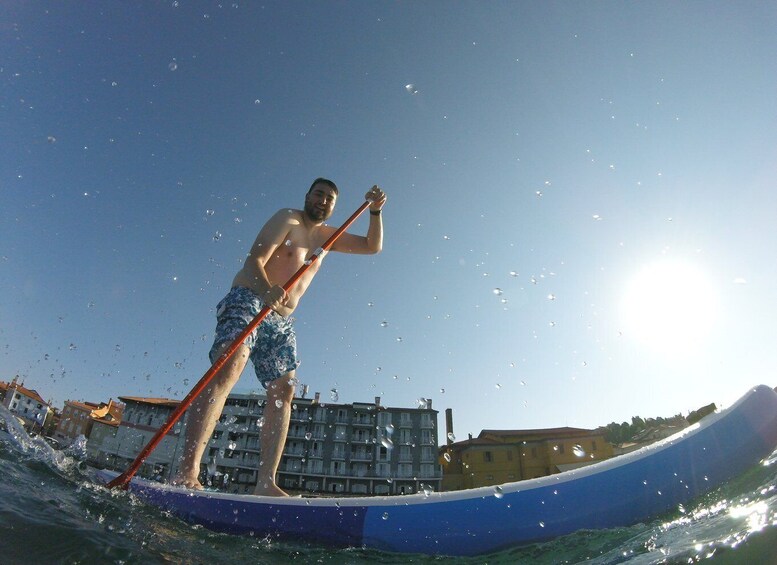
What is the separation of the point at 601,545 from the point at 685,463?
102cm

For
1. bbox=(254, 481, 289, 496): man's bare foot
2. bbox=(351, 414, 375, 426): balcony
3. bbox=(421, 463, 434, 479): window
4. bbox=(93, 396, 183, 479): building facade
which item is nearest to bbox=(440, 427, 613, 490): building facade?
bbox=(421, 463, 434, 479): window

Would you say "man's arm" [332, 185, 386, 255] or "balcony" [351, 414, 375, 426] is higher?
"balcony" [351, 414, 375, 426]

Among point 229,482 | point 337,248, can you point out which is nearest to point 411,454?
point 229,482

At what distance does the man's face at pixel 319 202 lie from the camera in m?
4.11

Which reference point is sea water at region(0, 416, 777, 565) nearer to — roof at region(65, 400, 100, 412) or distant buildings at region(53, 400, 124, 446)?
distant buildings at region(53, 400, 124, 446)

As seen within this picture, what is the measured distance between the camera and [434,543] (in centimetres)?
221

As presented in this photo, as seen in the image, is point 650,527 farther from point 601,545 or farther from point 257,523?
point 257,523

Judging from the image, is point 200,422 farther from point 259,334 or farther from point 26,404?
point 26,404

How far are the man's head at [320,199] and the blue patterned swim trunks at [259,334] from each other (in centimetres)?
110

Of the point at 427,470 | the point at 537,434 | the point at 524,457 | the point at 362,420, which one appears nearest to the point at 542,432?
the point at 537,434

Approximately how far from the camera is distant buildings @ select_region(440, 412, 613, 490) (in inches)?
1505

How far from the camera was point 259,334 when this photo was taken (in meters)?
3.64

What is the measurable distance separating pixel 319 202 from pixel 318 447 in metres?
47.3

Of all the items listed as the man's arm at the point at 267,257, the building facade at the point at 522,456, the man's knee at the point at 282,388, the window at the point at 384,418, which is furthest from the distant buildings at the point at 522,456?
the man's arm at the point at 267,257
